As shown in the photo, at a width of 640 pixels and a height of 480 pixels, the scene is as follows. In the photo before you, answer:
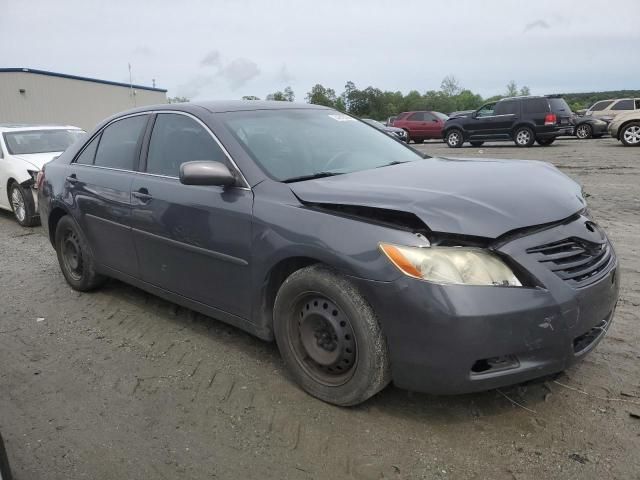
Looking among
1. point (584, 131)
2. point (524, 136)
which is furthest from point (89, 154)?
point (584, 131)

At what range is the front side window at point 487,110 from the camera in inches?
792

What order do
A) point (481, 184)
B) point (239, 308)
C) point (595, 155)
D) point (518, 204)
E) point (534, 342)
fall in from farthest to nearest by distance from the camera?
point (595, 155), point (239, 308), point (481, 184), point (518, 204), point (534, 342)

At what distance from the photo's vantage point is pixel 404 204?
2.54 m

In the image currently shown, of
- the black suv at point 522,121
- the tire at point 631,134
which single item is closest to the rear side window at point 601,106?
the black suv at point 522,121

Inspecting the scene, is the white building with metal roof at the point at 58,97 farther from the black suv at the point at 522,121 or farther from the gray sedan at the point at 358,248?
the gray sedan at the point at 358,248

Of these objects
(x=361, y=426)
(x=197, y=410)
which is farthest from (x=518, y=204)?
(x=197, y=410)

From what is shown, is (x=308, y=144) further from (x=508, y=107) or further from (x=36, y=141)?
(x=508, y=107)

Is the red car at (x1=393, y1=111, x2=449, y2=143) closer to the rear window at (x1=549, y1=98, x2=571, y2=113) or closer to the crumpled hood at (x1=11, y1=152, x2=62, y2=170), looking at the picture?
the rear window at (x1=549, y1=98, x2=571, y2=113)

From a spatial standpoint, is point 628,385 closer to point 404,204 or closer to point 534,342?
point 534,342

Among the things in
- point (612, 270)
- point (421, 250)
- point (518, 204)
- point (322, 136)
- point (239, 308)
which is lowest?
point (239, 308)

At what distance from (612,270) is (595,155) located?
14.3 meters

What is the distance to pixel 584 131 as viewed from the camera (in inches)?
899

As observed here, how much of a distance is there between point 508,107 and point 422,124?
23.4ft

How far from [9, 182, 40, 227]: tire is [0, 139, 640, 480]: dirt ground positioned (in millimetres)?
4565
